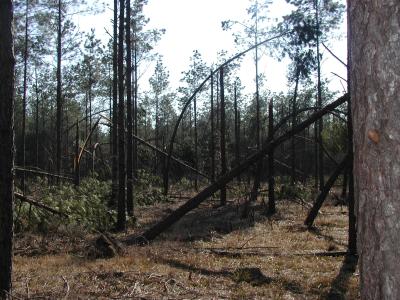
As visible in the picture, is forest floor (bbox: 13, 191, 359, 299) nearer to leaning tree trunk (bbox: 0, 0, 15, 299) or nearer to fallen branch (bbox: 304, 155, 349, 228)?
fallen branch (bbox: 304, 155, 349, 228)

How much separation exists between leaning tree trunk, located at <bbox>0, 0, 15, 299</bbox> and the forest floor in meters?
0.64

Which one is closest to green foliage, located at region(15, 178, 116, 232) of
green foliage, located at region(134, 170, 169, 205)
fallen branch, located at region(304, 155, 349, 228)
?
fallen branch, located at region(304, 155, 349, 228)

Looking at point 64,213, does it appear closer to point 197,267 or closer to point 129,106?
point 197,267

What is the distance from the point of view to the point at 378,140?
1438mm

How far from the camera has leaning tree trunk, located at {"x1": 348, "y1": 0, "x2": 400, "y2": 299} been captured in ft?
4.60

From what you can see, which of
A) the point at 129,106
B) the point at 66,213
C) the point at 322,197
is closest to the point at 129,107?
the point at 129,106

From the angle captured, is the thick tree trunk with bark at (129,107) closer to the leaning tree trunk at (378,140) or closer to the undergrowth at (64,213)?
the undergrowth at (64,213)

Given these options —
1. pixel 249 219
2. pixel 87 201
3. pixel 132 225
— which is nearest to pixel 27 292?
pixel 87 201

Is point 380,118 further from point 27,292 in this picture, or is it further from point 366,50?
point 27,292

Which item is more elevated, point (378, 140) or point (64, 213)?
point (378, 140)

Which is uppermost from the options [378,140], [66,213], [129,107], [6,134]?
[129,107]

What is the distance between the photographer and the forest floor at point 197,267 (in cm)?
621

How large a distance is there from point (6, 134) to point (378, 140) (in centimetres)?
443

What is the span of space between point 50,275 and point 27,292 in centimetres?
134
